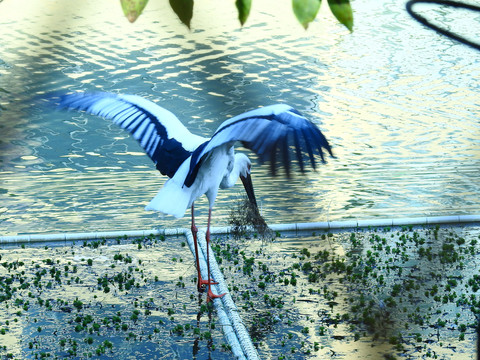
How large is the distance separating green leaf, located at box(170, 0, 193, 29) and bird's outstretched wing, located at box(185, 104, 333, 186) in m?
0.35

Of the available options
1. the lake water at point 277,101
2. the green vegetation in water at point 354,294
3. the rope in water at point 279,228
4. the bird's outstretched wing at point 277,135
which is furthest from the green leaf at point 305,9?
the rope in water at point 279,228

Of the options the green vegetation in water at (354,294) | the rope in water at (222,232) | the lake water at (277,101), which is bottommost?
the green vegetation in water at (354,294)

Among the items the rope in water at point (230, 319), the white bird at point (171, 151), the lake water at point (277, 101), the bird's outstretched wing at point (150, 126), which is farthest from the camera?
the lake water at point (277, 101)

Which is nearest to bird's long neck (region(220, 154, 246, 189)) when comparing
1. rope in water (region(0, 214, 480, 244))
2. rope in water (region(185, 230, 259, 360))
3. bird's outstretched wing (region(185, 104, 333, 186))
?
rope in water (region(185, 230, 259, 360))

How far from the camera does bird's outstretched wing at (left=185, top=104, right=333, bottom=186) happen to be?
4.77 ft

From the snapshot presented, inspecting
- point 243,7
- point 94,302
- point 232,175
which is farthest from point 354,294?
point 243,7

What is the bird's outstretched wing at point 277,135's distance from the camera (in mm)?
1454

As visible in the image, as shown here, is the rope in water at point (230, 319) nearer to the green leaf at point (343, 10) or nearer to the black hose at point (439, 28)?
the black hose at point (439, 28)

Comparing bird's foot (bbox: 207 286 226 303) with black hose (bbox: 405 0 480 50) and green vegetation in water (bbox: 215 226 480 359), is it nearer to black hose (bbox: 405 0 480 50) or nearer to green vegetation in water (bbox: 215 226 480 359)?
green vegetation in water (bbox: 215 226 480 359)

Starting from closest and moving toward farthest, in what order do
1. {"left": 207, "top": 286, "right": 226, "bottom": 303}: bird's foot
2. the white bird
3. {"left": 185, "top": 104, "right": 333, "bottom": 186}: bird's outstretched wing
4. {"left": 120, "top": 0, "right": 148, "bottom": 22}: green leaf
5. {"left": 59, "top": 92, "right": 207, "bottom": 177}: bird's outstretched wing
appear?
{"left": 120, "top": 0, "right": 148, "bottom": 22}: green leaf → {"left": 185, "top": 104, "right": 333, "bottom": 186}: bird's outstretched wing → the white bird → {"left": 59, "top": 92, "right": 207, "bottom": 177}: bird's outstretched wing → {"left": 207, "top": 286, "right": 226, "bottom": 303}: bird's foot

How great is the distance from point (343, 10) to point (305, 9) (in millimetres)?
30

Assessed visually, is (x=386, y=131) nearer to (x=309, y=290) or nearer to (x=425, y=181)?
(x=425, y=181)

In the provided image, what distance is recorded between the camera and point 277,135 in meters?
1.73

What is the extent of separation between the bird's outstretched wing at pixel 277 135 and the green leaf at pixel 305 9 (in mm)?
358
